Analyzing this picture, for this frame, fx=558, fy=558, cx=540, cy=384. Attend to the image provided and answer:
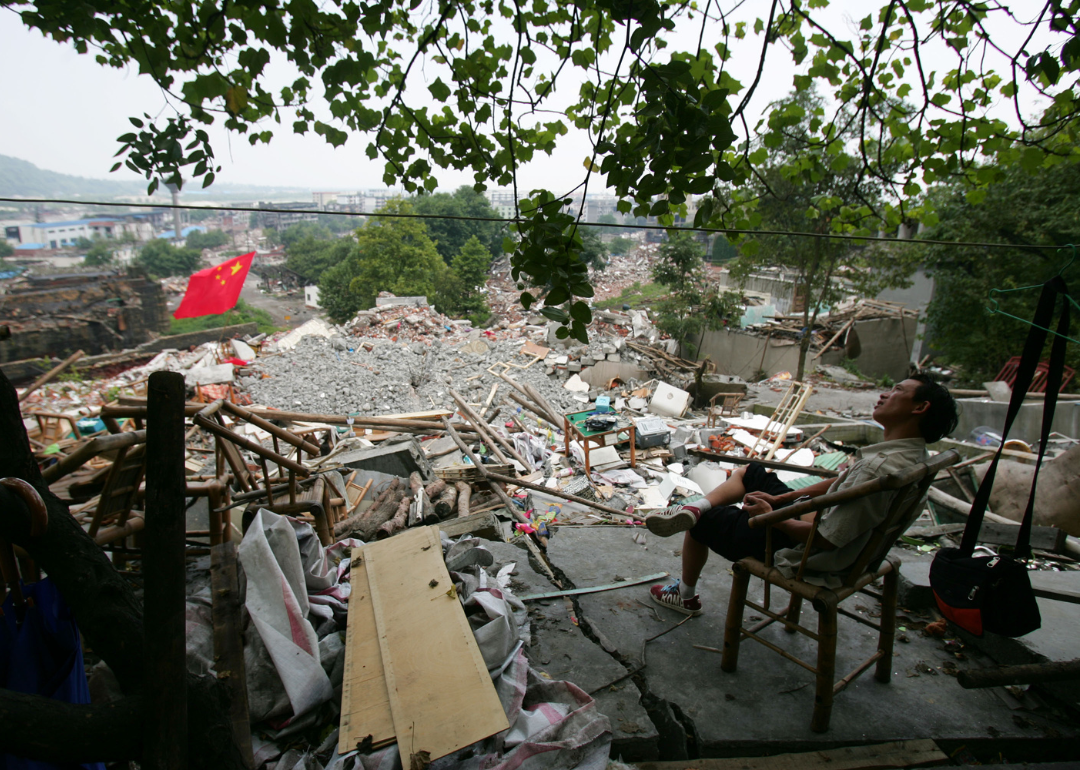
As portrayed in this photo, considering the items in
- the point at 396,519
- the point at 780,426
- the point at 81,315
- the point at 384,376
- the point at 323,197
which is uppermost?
the point at 323,197

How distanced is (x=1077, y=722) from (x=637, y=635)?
164 centimetres

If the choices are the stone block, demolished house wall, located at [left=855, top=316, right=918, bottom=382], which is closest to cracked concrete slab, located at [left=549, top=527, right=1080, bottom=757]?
the stone block

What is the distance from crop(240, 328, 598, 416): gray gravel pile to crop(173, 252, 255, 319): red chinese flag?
176cm

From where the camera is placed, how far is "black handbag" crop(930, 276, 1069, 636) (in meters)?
2.00

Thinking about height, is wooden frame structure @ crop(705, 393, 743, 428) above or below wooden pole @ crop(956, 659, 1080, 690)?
below

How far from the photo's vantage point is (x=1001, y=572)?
2.03m

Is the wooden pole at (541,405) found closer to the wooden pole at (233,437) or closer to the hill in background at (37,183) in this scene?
the wooden pole at (233,437)

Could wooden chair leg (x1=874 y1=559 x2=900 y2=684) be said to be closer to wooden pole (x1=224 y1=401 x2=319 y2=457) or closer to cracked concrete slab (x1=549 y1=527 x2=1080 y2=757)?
cracked concrete slab (x1=549 y1=527 x2=1080 y2=757)

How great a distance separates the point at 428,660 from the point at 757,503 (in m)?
1.40

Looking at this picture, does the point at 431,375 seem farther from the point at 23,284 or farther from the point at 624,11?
the point at 23,284

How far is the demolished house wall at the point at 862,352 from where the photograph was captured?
1806cm

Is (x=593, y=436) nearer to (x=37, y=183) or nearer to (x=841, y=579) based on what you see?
(x=841, y=579)

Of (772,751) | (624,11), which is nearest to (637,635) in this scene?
(772,751)

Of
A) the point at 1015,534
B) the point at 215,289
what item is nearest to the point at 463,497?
the point at 1015,534
